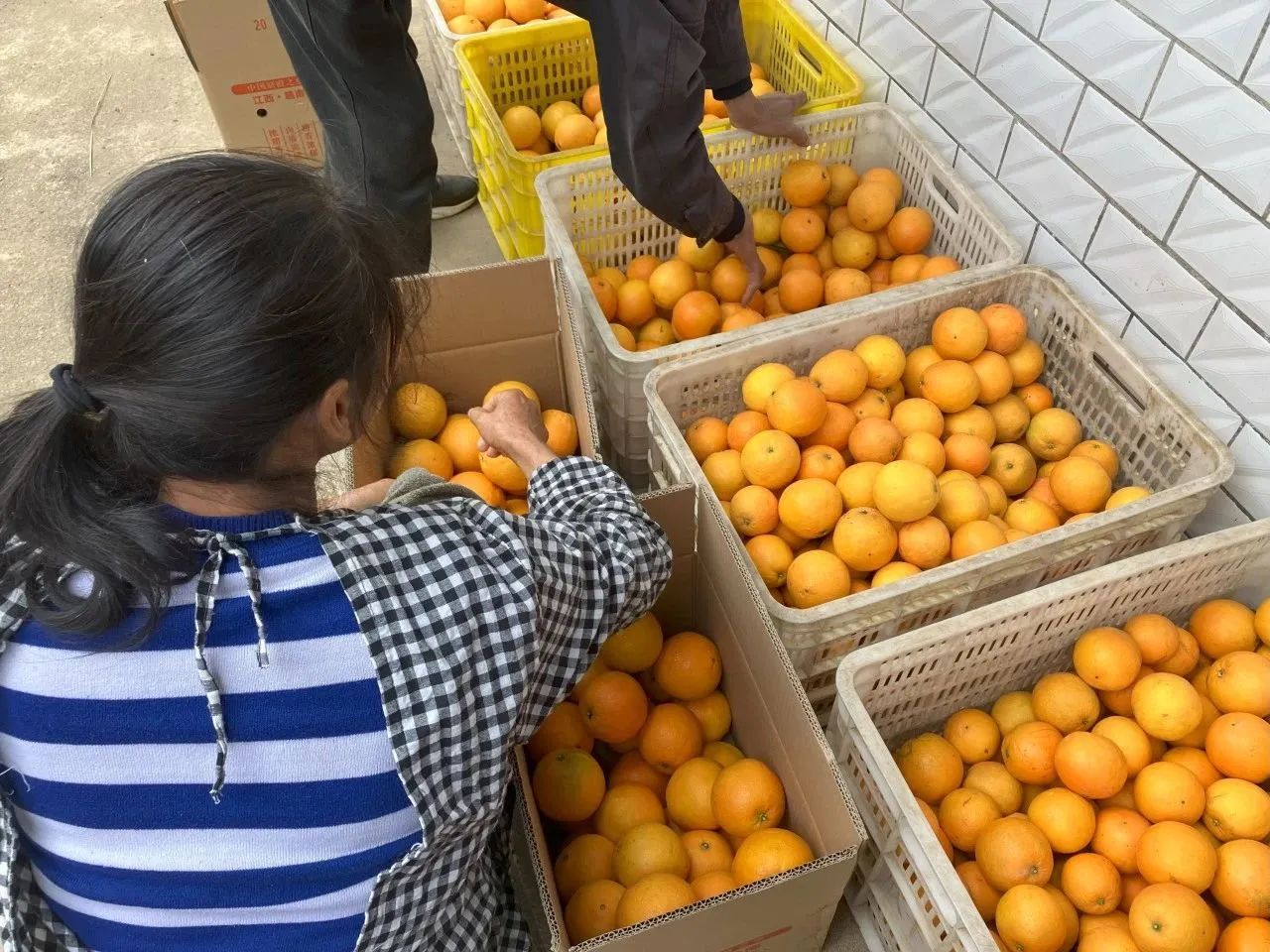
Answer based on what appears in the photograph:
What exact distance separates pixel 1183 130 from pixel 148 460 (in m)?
1.50

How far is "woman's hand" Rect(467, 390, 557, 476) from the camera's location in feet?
4.49

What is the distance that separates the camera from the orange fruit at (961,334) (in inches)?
68.6

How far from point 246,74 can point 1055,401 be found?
2144 millimetres

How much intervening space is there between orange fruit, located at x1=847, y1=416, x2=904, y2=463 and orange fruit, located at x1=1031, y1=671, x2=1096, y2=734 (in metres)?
0.44

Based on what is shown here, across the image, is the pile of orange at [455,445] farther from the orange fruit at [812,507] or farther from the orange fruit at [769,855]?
the orange fruit at [769,855]

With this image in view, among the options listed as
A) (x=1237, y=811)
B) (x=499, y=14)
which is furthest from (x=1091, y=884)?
(x=499, y=14)

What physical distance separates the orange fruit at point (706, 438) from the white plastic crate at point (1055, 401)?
0.18ft

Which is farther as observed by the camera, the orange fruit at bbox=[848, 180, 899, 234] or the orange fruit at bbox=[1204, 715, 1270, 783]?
the orange fruit at bbox=[848, 180, 899, 234]

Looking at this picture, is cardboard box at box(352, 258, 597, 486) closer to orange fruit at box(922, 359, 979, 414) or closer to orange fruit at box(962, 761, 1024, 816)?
orange fruit at box(922, 359, 979, 414)

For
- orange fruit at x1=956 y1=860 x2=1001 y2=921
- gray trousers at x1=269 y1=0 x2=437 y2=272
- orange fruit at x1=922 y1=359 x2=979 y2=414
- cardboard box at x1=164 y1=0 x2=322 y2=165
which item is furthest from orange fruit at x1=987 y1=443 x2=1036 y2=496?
cardboard box at x1=164 y1=0 x2=322 y2=165

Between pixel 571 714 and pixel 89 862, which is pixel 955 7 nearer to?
pixel 571 714

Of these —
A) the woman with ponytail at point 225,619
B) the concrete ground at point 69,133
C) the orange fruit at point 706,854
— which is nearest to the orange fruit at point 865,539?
the orange fruit at point 706,854

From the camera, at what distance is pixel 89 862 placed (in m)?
0.87

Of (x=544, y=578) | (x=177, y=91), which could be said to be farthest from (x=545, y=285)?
(x=177, y=91)
